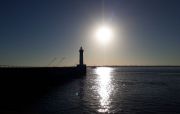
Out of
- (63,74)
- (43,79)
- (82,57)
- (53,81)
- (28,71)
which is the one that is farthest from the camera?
(82,57)

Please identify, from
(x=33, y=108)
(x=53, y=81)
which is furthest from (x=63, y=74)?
(x=33, y=108)

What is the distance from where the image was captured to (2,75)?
3897cm

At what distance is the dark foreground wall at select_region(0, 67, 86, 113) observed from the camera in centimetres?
2934

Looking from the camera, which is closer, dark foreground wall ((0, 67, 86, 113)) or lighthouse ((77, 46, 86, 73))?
dark foreground wall ((0, 67, 86, 113))

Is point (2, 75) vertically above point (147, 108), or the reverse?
point (2, 75)

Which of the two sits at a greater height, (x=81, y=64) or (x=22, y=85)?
(x=81, y=64)

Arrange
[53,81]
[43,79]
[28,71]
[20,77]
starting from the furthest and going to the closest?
[53,81], [43,79], [28,71], [20,77]

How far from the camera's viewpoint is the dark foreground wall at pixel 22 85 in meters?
29.3

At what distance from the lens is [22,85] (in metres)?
44.9

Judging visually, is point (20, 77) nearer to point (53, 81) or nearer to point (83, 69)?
point (53, 81)

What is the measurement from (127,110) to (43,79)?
117 ft

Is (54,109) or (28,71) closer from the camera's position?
(54,109)

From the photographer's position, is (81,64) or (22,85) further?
(81,64)

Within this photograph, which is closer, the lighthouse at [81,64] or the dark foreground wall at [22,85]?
the dark foreground wall at [22,85]
